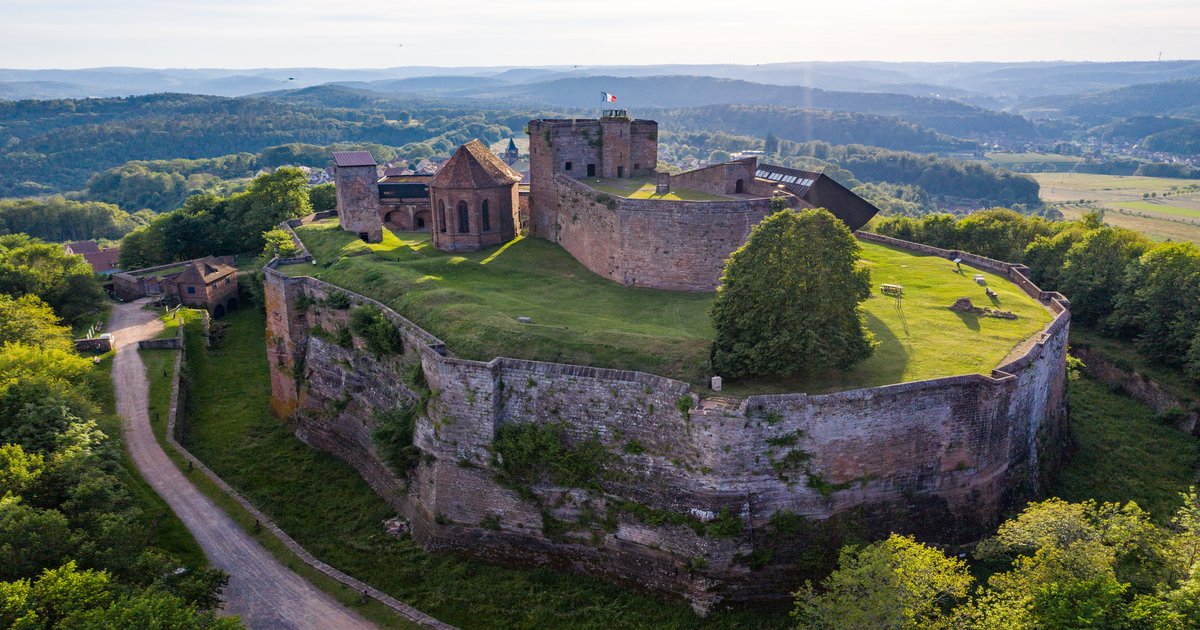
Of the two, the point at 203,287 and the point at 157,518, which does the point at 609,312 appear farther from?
the point at 203,287

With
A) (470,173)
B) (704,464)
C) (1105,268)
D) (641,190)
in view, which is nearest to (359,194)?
(470,173)

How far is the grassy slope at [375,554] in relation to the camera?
91.1 feet

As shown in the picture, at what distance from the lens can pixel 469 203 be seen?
49.5 meters

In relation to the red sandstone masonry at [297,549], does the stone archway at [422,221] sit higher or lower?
higher

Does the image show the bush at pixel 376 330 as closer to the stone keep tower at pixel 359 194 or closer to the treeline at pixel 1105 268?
the stone keep tower at pixel 359 194

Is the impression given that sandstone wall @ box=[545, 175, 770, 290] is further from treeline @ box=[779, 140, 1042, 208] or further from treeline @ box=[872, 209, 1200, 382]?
treeline @ box=[779, 140, 1042, 208]

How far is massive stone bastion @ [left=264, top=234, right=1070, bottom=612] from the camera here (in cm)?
2683

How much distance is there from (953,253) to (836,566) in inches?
1285

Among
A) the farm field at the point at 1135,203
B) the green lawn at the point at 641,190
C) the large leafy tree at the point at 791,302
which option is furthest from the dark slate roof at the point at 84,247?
the farm field at the point at 1135,203

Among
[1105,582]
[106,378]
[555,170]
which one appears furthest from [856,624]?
[106,378]

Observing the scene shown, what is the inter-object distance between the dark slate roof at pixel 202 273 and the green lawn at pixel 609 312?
2129 cm

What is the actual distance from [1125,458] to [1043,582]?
2177cm

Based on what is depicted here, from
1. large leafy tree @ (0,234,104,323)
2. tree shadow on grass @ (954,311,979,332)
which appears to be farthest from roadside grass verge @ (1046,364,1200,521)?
large leafy tree @ (0,234,104,323)

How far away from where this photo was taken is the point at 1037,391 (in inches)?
1264
